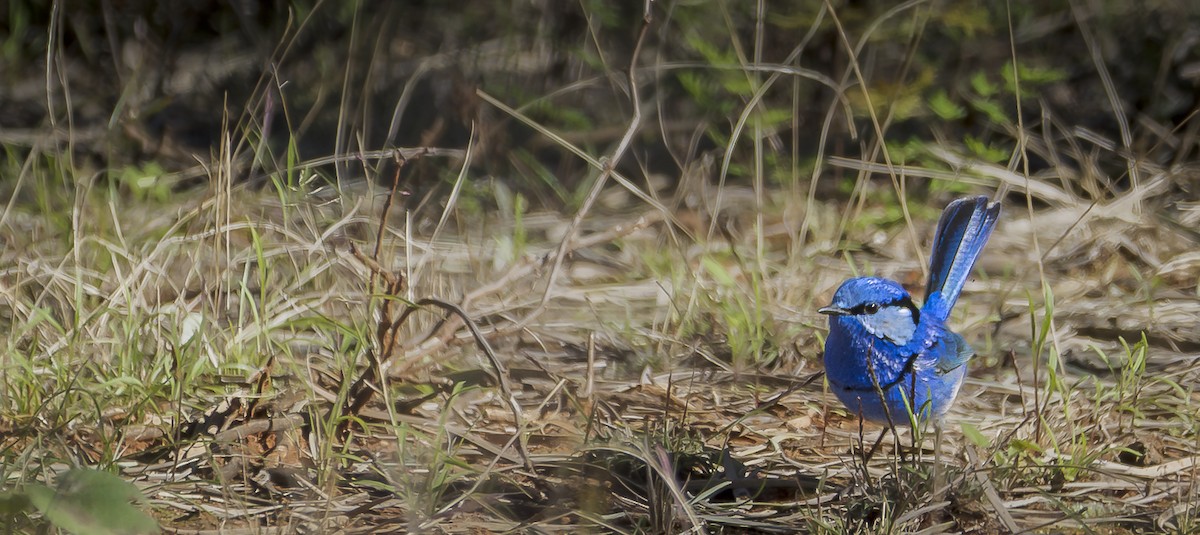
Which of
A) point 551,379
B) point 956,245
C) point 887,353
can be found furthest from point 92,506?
point 956,245

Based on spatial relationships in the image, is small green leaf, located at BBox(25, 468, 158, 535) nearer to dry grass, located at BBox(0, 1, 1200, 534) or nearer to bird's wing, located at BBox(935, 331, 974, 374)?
dry grass, located at BBox(0, 1, 1200, 534)

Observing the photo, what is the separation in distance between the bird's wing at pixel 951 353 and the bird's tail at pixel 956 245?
0.53 ft

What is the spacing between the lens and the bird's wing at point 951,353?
8.95ft

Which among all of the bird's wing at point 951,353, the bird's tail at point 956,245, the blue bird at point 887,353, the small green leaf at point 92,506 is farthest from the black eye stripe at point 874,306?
the small green leaf at point 92,506

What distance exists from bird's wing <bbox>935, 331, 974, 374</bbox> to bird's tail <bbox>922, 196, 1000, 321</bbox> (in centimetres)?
16

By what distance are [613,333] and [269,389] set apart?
1.25 metres

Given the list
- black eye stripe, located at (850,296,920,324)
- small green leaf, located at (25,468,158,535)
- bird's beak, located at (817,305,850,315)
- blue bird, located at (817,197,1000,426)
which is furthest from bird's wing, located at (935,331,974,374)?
small green leaf, located at (25,468,158,535)

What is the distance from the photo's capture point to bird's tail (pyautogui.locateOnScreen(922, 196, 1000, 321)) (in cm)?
302

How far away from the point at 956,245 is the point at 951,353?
38 cm

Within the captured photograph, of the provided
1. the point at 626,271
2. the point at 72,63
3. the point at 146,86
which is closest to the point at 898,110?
the point at 626,271

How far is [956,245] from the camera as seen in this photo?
304 cm

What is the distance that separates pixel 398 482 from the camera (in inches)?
94.5

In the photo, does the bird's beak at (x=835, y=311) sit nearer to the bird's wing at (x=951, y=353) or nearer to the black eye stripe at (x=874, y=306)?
the black eye stripe at (x=874, y=306)

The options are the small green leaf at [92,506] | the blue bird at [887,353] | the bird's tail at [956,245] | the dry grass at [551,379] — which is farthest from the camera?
the bird's tail at [956,245]
